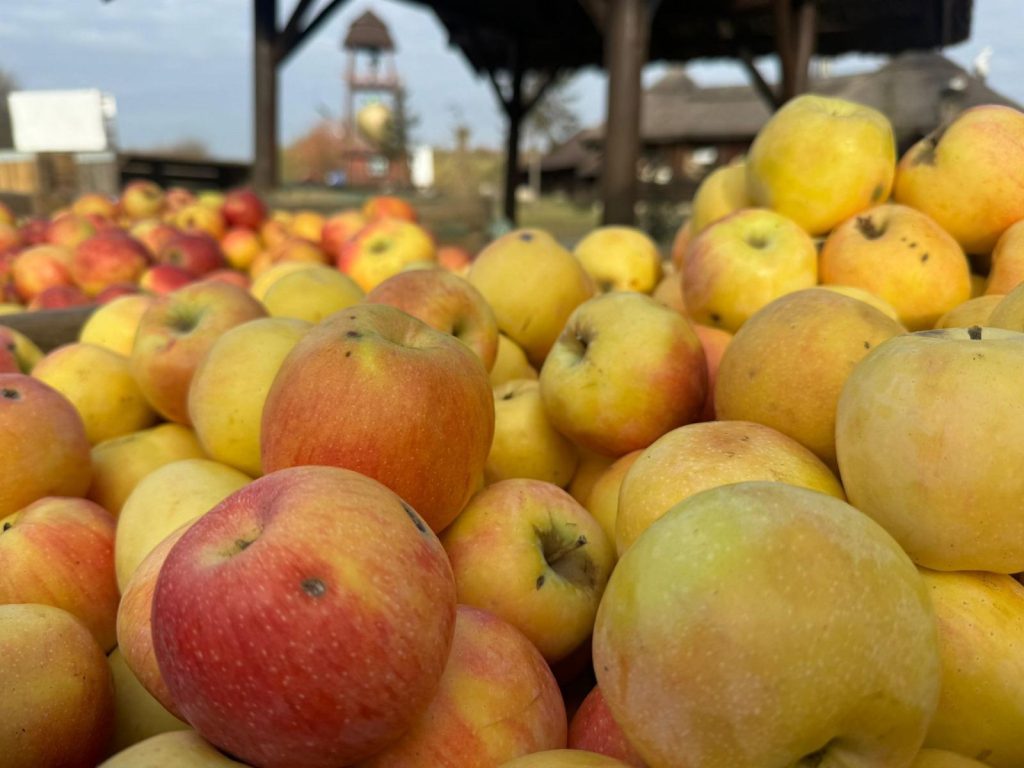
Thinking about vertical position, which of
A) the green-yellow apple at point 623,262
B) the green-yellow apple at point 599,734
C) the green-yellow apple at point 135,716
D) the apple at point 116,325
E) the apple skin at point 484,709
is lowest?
the green-yellow apple at point 135,716

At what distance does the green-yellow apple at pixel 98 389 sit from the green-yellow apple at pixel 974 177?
6.44ft

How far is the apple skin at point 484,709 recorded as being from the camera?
0.84 m

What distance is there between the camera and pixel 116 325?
216 cm

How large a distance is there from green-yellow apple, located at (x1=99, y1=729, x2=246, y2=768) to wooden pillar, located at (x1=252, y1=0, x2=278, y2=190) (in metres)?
5.50

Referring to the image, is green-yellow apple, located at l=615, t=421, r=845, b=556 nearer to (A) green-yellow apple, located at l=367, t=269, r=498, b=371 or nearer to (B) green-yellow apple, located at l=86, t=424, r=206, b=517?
(A) green-yellow apple, located at l=367, t=269, r=498, b=371

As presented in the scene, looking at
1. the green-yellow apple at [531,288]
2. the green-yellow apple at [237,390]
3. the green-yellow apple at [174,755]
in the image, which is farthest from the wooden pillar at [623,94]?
the green-yellow apple at [174,755]

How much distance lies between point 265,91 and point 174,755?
5631 millimetres

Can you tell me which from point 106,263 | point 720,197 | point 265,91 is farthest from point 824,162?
point 265,91

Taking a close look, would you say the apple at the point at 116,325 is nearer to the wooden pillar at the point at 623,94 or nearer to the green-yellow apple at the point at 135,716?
the green-yellow apple at the point at 135,716

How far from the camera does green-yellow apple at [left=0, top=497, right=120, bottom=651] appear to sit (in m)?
1.19

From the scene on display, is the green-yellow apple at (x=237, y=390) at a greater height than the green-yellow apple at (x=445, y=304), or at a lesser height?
lesser

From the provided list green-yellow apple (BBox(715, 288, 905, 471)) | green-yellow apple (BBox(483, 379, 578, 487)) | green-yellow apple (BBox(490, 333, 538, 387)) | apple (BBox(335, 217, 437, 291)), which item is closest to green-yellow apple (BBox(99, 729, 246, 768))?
green-yellow apple (BBox(483, 379, 578, 487))

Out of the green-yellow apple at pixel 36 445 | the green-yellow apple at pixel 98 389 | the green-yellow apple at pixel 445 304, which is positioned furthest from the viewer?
the green-yellow apple at pixel 98 389

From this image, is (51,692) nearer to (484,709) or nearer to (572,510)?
(484,709)
